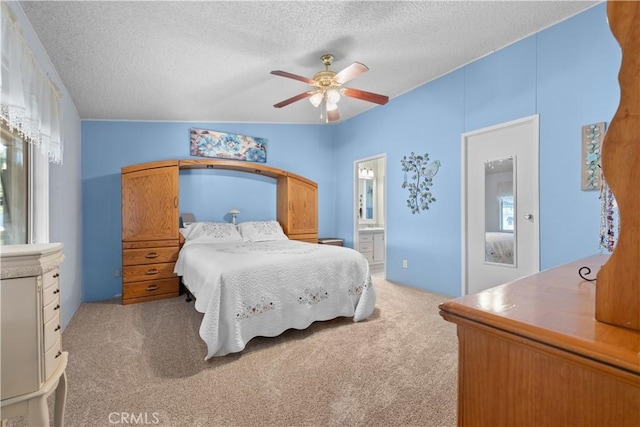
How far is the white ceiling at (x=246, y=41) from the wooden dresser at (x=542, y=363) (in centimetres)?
225

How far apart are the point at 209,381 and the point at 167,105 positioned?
316 centimetres

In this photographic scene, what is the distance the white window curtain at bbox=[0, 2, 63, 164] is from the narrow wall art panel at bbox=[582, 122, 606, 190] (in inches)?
148

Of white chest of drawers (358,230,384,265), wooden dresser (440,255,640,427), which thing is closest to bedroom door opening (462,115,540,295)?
white chest of drawers (358,230,384,265)

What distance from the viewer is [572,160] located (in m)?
2.51

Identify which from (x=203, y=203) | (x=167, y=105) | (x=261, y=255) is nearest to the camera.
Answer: (x=261, y=255)

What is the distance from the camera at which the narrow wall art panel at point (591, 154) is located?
7.64 ft

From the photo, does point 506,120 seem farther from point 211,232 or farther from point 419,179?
point 211,232

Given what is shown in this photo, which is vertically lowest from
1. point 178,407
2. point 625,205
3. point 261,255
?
point 178,407

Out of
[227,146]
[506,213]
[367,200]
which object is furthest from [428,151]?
[227,146]

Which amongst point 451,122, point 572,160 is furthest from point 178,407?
point 451,122

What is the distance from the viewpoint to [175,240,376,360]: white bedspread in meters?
2.13

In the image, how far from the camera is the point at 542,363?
20.6 inches

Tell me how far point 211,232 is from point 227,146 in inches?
53.7

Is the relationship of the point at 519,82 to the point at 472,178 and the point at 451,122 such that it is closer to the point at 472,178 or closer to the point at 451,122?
the point at 451,122
